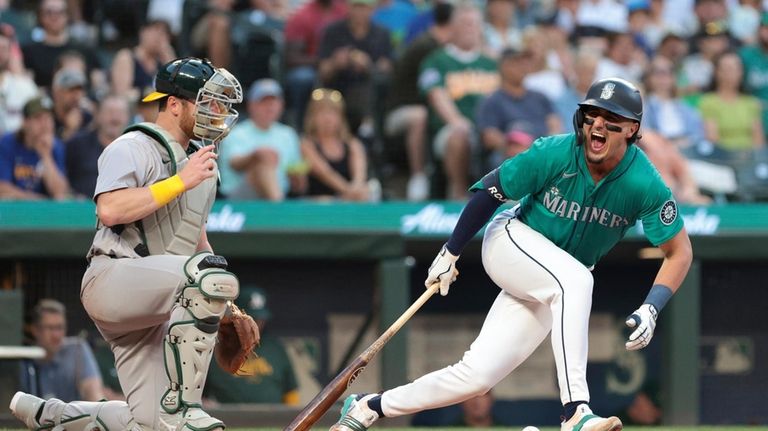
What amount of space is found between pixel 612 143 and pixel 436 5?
5686mm

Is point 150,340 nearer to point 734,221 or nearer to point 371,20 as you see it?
point 734,221

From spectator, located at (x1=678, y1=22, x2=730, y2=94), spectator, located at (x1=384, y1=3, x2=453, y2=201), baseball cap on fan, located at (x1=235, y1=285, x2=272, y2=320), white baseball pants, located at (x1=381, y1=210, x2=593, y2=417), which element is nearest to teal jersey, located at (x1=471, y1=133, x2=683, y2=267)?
white baseball pants, located at (x1=381, y1=210, x2=593, y2=417)

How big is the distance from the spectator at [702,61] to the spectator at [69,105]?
4.86 meters

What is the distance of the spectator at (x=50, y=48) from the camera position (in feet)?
31.2

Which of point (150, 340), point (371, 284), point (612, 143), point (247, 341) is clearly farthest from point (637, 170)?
point (371, 284)

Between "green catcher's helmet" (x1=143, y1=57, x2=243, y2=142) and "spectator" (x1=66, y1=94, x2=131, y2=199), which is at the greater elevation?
"green catcher's helmet" (x1=143, y1=57, x2=243, y2=142)

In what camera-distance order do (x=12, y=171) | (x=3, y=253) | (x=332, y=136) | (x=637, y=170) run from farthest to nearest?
(x=332, y=136) → (x=12, y=171) → (x=3, y=253) → (x=637, y=170)

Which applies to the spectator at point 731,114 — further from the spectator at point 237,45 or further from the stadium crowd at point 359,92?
the spectator at point 237,45

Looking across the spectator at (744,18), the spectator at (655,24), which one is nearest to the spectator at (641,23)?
the spectator at (655,24)

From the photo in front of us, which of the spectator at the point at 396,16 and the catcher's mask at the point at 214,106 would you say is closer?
the catcher's mask at the point at 214,106

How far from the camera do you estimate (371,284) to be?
859 centimetres

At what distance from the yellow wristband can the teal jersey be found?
117 cm

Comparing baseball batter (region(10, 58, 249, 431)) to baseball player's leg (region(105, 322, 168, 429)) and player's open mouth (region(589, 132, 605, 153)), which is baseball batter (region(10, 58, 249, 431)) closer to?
baseball player's leg (region(105, 322, 168, 429))

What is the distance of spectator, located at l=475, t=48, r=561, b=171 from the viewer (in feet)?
30.1
